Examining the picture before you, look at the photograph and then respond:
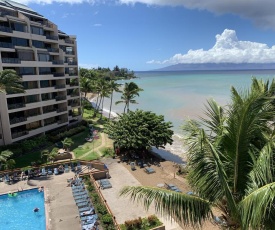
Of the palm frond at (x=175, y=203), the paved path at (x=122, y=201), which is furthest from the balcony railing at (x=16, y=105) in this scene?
the palm frond at (x=175, y=203)

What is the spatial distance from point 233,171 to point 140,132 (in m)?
27.8

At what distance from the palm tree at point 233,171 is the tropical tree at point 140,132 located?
26.3m

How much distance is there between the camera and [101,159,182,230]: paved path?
21.7 m

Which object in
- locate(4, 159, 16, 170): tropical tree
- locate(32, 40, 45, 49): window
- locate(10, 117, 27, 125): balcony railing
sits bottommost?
locate(4, 159, 16, 170): tropical tree

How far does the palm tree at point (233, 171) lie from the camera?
7.22 metres

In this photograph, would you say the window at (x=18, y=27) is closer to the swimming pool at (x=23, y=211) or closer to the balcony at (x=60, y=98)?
the balcony at (x=60, y=98)

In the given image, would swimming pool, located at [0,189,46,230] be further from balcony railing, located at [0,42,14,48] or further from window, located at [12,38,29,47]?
window, located at [12,38,29,47]

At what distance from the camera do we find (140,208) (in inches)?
912

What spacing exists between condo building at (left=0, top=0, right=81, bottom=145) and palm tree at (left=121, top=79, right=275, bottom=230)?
3322 centimetres

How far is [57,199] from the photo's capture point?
80.3 ft

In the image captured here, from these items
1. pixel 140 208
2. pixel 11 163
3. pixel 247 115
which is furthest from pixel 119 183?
pixel 247 115

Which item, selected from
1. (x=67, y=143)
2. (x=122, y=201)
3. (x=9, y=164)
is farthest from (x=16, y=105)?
(x=122, y=201)

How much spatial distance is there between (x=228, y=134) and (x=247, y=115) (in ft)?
3.57

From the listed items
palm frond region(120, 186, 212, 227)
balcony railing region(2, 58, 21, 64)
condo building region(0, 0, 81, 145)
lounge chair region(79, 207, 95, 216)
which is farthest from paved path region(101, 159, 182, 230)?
balcony railing region(2, 58, 21, 64)
